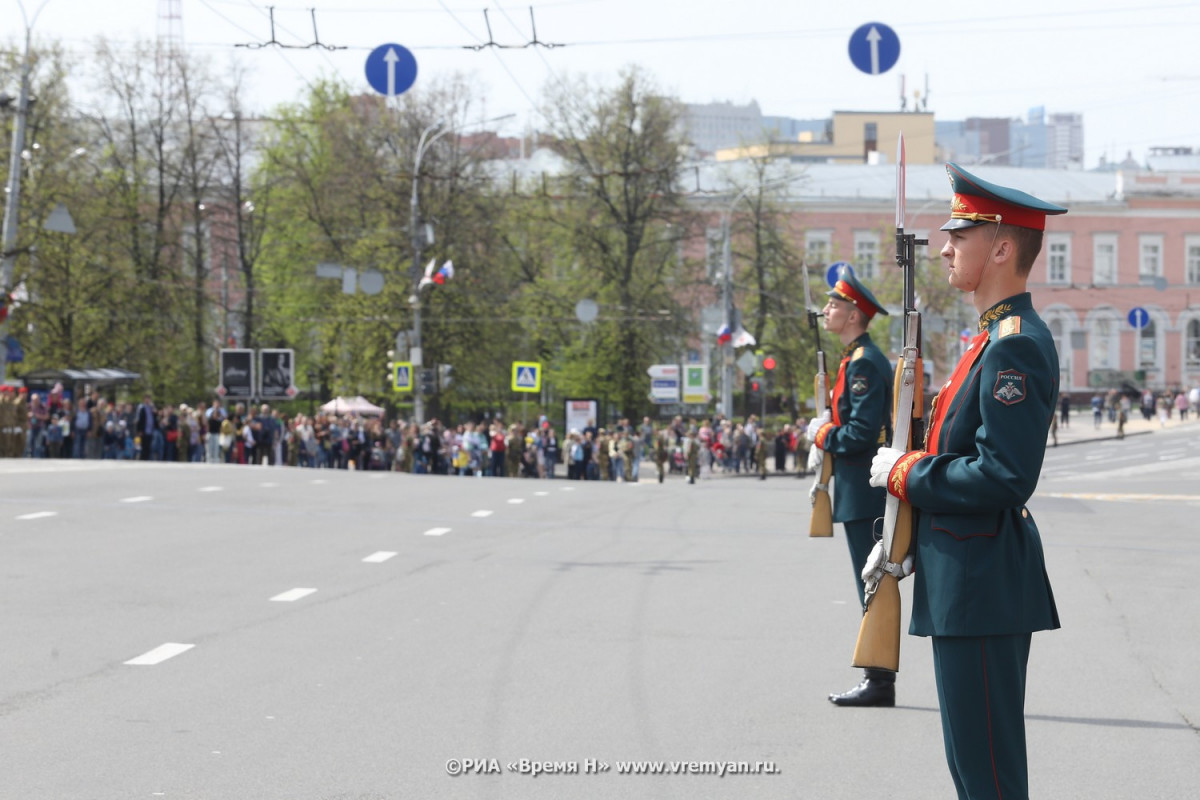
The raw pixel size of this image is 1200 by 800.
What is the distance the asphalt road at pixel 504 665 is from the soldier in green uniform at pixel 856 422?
788 mm

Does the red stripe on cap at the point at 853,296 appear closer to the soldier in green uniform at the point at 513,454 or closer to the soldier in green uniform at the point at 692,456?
the soldier in green uniform at the point at 692,456

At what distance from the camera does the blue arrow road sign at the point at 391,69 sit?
2319cm

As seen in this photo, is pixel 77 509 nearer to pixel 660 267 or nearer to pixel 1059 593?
pixel 1059 593

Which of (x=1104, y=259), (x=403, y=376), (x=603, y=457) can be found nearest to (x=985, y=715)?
(x=603, y=457)

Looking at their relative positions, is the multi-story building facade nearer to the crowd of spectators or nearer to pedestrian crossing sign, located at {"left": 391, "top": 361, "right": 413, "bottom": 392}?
pedestrian crossing sign, located at {"left": 391, "top": 361, "right": 413, "bottom": 392}

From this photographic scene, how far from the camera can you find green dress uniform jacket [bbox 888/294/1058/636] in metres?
4.05

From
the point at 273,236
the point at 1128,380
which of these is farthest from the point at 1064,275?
the point at 273,236

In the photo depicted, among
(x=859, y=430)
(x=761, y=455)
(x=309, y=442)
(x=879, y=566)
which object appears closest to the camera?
(x=879, y=566)

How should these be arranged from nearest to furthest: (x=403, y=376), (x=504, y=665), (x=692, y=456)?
(x=504, y=665), (x=692, y=456), (x=403, y=376)

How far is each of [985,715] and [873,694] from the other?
3262mm

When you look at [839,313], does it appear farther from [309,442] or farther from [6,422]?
[309,442]

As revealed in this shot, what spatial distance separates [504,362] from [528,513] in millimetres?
36990

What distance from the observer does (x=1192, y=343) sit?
309ft

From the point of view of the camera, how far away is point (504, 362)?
5572 centimetres
